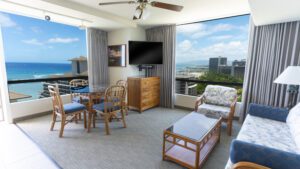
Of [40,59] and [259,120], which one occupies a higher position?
[40,59]

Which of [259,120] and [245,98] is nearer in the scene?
[259,120]

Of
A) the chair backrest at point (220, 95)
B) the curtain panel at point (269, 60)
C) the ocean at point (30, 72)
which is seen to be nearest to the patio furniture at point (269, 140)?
the chair backrest at point (220, 95)

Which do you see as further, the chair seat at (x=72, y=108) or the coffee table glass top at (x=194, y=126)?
the chair seat at (x=72, y=108)

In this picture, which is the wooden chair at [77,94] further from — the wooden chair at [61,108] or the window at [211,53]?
the window at [211,53]

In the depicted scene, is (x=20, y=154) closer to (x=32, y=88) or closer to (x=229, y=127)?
(x=32, y=88)

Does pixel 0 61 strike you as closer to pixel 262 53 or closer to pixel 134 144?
pixel 134 144

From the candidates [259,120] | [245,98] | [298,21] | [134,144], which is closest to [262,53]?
[298,21]

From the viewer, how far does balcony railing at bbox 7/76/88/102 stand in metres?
3.36

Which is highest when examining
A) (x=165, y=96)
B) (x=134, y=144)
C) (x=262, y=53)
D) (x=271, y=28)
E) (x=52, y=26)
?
(x=52, y=26)

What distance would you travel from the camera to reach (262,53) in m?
3.08

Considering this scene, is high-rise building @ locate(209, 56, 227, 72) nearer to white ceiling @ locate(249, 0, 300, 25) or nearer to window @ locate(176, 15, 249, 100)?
window @ locate(176, 15, 249, 100)

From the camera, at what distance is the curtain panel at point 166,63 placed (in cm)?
425

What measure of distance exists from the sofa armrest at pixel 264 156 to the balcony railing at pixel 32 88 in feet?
14.0

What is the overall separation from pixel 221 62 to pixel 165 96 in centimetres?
181
